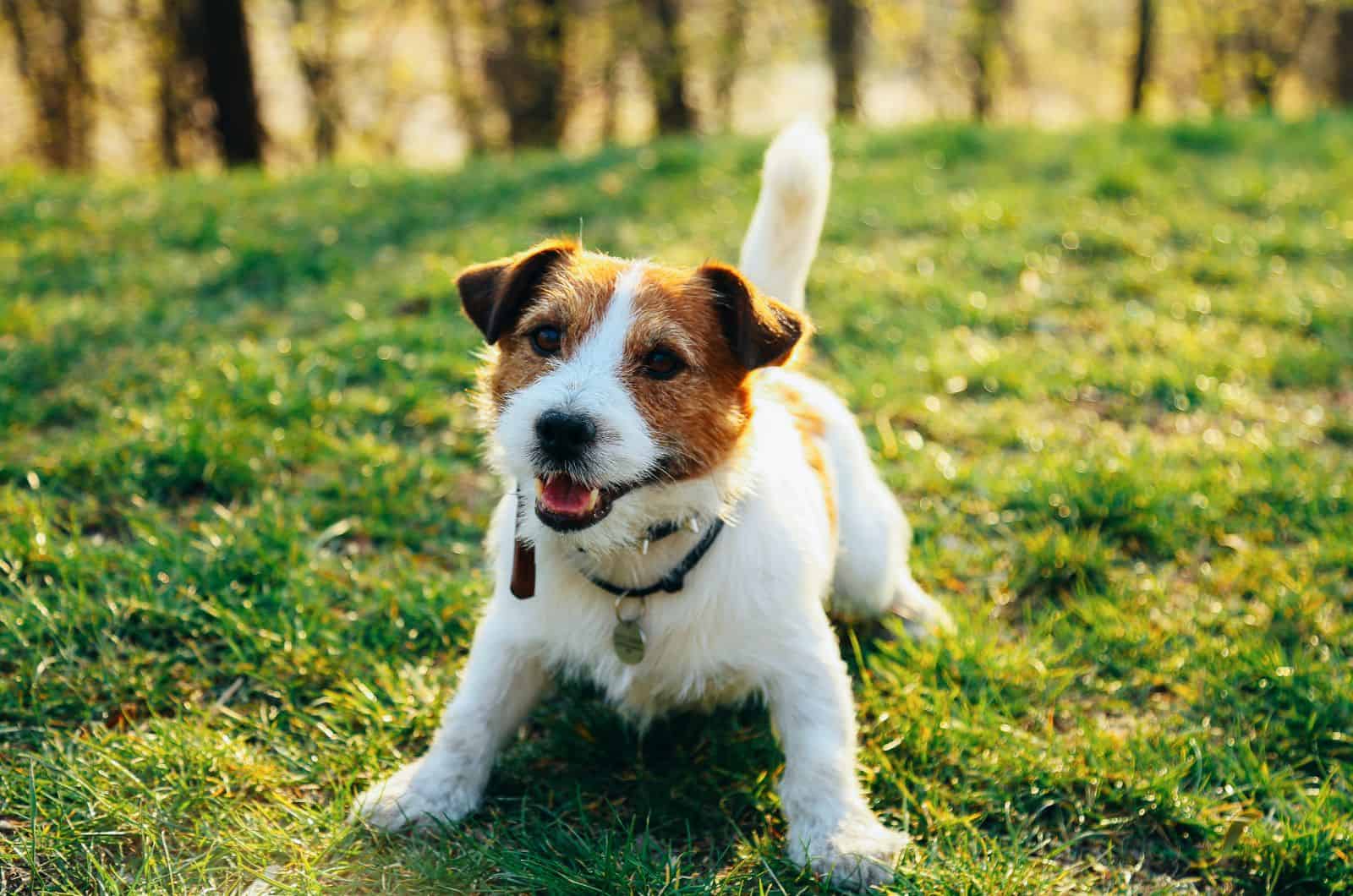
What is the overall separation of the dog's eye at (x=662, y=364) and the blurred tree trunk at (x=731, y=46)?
580 inches

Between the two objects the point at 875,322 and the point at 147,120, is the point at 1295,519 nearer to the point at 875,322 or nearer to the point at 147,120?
the point at 875,322

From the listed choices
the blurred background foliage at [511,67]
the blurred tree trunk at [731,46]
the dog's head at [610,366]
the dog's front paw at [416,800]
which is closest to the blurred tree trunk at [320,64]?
the blurred background foliage at [511,67]

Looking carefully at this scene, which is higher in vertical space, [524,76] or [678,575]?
[524,76]

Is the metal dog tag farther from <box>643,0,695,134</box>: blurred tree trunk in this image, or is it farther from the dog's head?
<box>643,0,695,134</box>: blurred tree trunk

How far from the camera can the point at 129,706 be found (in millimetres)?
3270

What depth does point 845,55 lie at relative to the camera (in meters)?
19.5

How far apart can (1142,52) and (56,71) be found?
1855 cm

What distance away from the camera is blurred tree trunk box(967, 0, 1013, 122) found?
18656 mm

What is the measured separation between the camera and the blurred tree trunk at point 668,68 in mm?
17656

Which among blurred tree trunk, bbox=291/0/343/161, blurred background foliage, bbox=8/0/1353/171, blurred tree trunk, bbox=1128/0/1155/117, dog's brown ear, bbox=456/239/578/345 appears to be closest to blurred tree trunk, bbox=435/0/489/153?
blurred background foliage, bbox=8/0/1353/171

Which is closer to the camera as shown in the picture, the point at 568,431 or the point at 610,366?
the point at 568,431

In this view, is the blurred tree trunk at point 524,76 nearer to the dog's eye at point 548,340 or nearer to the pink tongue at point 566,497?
the dog's eye at point 548,340

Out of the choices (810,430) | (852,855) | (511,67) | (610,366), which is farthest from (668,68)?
(852,855)

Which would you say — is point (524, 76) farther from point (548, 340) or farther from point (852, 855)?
point (852, 855)
